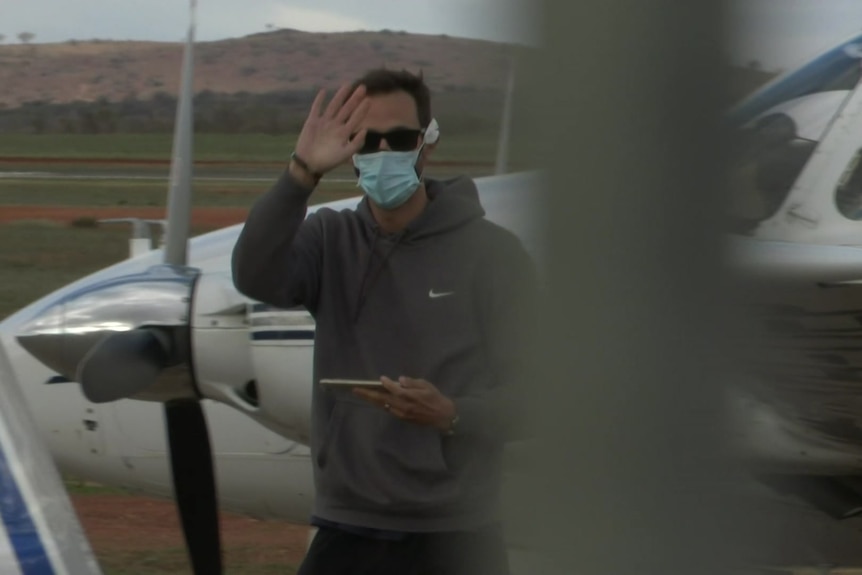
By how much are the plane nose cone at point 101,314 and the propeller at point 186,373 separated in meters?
0.06

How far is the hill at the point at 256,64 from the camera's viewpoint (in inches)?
49.5

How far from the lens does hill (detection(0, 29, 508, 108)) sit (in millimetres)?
1257

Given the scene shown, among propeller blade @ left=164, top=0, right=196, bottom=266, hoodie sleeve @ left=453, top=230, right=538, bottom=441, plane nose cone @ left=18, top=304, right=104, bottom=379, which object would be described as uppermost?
hoodie sleeve @ left=453, top=230, right=538, bottom=441

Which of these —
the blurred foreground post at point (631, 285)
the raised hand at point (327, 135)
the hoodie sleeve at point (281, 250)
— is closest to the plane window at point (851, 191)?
the hoodie sleeve at point (281, 250)

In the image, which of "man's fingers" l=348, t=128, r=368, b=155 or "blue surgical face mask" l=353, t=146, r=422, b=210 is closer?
"man's fingers" l=348, t=128, r=368, b=155

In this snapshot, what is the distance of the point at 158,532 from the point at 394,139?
5484 mm

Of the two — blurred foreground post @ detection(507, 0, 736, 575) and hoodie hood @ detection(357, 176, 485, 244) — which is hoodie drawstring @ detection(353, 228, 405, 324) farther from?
blurred foreground post @ detection(507, 0, 736, 575)

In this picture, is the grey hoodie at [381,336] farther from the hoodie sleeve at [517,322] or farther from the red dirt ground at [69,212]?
the red dirt ground at [69,212]

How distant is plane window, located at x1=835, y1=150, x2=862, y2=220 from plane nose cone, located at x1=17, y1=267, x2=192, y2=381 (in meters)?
1.98

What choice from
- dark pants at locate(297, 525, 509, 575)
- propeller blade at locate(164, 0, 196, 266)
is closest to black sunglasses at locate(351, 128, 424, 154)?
dark pants at locate(297, 525, 509, 575)

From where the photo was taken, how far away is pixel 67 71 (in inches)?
321

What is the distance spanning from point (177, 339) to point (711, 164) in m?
3.55

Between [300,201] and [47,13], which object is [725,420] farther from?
[47,13]

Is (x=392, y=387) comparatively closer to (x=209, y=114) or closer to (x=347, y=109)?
(x=347, y=109)
